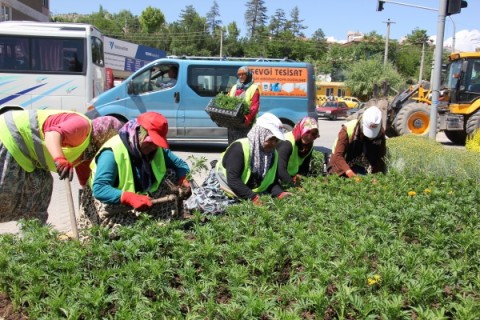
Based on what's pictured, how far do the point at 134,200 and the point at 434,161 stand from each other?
4.35 metres

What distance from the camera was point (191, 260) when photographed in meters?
2.96

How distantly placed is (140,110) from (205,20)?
9230 cm

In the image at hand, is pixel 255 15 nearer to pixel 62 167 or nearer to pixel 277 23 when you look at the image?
pixel 277 23

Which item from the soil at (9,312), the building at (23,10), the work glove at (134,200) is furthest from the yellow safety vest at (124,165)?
the building at (23,10)

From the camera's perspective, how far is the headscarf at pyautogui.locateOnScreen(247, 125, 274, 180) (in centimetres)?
445

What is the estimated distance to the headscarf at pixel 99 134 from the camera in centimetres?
396

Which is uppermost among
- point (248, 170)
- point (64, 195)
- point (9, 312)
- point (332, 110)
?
point (248, 170)

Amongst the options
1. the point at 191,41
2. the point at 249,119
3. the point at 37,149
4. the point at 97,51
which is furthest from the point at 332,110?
the point at 191,41

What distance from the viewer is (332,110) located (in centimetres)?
2980

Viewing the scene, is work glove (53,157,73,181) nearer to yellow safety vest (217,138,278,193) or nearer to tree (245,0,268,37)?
yellow safety vest (217,138,278,193)

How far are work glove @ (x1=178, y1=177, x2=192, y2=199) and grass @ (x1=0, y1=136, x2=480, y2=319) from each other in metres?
0.27

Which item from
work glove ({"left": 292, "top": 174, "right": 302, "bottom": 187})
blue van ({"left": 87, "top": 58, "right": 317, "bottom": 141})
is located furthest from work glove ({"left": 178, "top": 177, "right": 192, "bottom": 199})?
blue van ({"left": 87, "top": 58, "right": 317, "bottom": 141})

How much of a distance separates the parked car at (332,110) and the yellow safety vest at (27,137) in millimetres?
26738

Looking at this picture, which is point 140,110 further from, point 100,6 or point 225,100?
point 100,6
